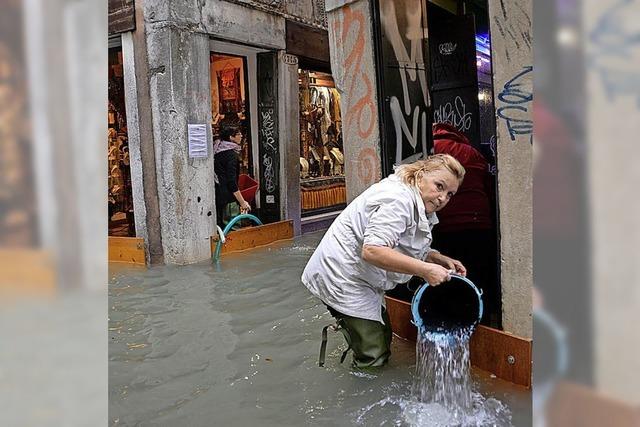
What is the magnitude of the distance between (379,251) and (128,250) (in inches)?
239

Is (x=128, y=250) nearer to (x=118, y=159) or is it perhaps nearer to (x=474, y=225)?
(x=118, y=159)

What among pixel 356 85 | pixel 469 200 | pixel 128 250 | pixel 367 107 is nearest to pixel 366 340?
pixel 469 200

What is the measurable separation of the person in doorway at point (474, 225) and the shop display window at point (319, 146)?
22.4 ft

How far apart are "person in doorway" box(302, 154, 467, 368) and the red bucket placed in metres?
5.85

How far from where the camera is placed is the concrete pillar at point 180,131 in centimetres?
837

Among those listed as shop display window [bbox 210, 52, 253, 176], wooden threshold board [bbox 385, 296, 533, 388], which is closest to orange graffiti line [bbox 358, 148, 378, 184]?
wooden threshold board [bbox 385, 296, 533, 388]

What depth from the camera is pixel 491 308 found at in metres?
4.86

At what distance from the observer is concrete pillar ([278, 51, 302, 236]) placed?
33.9 feet
